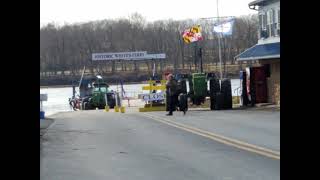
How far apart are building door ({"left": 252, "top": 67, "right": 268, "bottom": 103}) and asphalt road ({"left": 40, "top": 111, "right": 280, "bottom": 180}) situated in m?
14.7

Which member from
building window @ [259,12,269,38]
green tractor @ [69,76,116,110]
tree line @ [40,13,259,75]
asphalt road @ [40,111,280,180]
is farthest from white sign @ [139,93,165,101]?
tree line @ [40,13,259,75]

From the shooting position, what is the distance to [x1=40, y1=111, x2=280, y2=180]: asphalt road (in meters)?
7.92

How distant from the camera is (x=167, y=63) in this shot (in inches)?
3233

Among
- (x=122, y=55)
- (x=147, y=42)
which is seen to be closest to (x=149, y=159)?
(x=122, y=55)

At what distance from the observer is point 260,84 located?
28.7 m

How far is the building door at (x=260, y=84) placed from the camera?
28.5 m

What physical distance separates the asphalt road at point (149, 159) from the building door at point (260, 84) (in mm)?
14747

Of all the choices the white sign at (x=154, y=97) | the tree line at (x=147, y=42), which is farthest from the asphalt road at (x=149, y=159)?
the tree line at (x=147, y=42)

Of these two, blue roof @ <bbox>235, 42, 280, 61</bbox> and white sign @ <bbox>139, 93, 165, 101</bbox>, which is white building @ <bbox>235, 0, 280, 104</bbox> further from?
white sign @ <bbox>139, 93, 165, 101</bbox>

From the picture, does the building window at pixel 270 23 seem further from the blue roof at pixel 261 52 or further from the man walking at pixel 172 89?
the man walking at pixel 172 89
